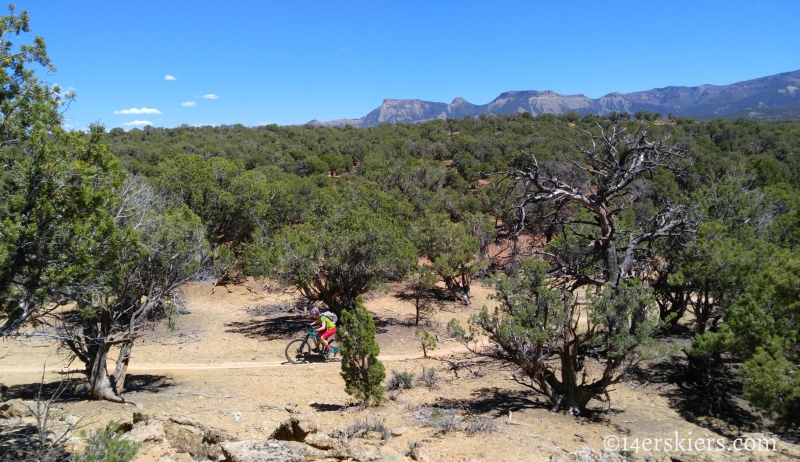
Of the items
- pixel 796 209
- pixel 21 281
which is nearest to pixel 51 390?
pixel 21 281

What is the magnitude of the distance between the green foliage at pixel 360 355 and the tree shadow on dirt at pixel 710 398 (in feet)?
19.2

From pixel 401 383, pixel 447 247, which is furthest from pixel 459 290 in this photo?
pixel 401 383

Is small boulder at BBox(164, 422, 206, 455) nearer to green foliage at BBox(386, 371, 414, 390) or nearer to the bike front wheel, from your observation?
green foliage at BBox(386, 371, 414, 390)

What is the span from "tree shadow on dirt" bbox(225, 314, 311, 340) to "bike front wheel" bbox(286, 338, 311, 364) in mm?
1734

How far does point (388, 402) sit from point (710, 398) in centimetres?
646

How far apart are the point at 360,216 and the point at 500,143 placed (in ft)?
109

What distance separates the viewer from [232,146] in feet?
154

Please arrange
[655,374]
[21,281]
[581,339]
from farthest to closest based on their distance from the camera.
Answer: [655,374]
[581,339]
[21,281]

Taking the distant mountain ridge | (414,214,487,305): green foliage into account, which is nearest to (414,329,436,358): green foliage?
(414,214,487,305): green foliage

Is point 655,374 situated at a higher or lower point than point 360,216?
lower

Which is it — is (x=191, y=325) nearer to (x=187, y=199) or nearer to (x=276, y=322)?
(x=276, y=322)

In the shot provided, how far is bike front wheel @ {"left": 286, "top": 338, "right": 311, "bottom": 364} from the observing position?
43.4 feet

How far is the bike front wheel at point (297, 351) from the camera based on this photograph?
43.4 feet

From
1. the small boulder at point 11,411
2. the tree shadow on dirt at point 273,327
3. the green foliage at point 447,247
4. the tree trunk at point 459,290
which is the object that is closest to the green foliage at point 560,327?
the small boulder at point 11,411
